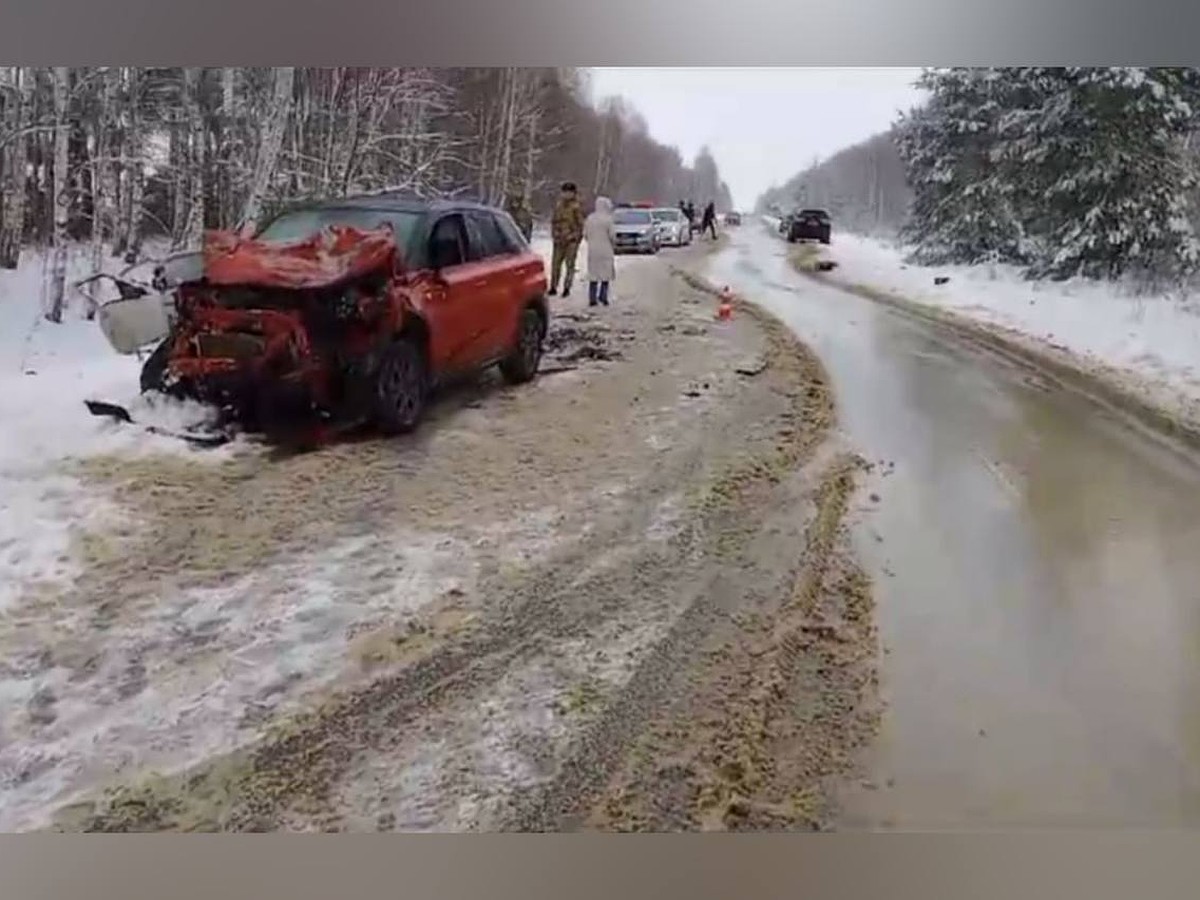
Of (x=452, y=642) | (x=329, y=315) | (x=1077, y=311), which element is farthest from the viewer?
(x=1077, y=311)

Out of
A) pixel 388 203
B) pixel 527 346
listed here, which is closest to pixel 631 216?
pixel 527 346

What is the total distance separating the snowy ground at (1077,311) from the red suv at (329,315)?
822 mm

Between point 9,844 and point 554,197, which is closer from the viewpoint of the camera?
point 9,844

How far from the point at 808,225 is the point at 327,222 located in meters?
0.99

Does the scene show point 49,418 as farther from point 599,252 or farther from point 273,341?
point 599,252

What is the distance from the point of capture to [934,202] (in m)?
2.19

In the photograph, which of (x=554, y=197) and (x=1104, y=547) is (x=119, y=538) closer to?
(x=554, y=197)

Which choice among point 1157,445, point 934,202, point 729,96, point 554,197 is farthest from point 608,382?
point 1157,445

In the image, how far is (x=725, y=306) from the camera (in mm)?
2256

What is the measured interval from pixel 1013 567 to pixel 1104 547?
0.18 m

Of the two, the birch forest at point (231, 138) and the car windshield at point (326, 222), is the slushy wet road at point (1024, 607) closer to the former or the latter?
the birch forest at point (231, 138)

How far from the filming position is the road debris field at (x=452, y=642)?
1893 mm

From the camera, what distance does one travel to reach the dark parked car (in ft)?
7.07

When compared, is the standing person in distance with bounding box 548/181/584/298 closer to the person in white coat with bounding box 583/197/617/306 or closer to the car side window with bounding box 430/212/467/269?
the person in white coat with bounding box 583/197/617/306
